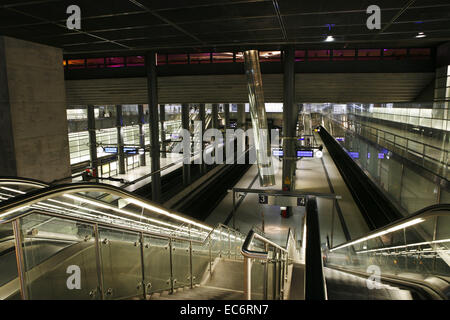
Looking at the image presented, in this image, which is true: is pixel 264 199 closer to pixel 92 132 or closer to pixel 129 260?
pixel 129 260

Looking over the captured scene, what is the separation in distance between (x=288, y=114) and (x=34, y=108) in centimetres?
958

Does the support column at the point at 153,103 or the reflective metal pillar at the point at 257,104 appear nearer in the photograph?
the reflective metal pillar at the point at 257,104

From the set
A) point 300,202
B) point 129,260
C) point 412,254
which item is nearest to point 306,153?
point 300,202

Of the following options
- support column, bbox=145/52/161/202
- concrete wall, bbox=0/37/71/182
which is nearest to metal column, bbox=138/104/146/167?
support column, bbox=145/52/161/202

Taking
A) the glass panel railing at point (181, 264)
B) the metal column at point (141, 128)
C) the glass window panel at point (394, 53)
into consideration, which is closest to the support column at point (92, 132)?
the metal column at point (141, 128)

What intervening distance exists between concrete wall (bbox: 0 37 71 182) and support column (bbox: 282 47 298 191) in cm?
883

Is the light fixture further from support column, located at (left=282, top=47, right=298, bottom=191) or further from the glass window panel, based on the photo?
the glass window panel

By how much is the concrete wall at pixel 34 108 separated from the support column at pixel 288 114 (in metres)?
8.83

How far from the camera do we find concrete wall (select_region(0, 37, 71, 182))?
5461 millimetres

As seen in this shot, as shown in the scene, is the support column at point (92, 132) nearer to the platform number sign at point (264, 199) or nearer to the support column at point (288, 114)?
the support column at point (288, 114)

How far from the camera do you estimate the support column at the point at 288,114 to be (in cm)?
1288

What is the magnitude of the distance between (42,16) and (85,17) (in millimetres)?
545
